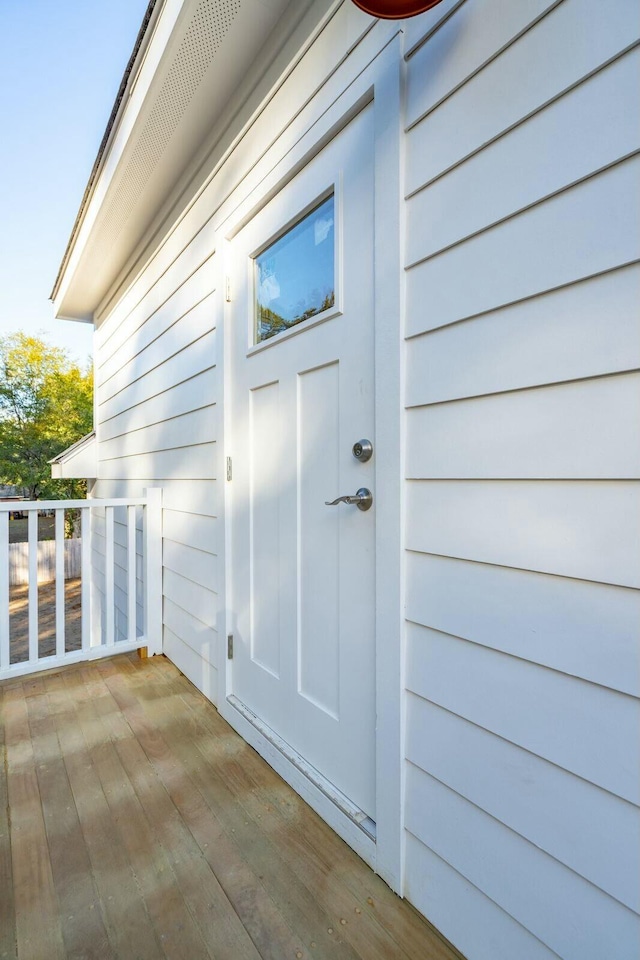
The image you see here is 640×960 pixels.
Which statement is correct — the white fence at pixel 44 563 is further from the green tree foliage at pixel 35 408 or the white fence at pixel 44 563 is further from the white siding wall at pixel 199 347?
the white siding wall at pixel 199 347

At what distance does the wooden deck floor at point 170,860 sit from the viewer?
1023mm

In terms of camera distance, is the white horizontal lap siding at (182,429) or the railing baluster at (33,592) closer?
the white horizontal lap siding at (182,429)

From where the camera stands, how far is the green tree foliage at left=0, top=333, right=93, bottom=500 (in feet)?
34.7

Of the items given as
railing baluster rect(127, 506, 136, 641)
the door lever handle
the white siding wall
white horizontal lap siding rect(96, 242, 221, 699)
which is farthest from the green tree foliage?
the door lever handle

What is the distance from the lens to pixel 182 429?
8.36 feet

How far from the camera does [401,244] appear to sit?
112cm

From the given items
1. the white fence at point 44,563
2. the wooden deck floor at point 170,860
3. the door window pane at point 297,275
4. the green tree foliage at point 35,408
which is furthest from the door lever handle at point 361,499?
the green tree foliage at point 35,408

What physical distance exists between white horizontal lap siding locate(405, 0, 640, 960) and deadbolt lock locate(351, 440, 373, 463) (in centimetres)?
14

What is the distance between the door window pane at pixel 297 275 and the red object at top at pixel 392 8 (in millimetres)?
522

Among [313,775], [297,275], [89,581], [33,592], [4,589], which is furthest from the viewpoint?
[89,581]

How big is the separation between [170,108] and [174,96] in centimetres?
8

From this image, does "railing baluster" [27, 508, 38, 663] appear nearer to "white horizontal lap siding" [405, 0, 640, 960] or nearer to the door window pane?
the door window pane

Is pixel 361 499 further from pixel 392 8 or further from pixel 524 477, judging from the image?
pixel 392 8

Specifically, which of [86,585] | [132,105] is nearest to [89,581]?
[86,585]
